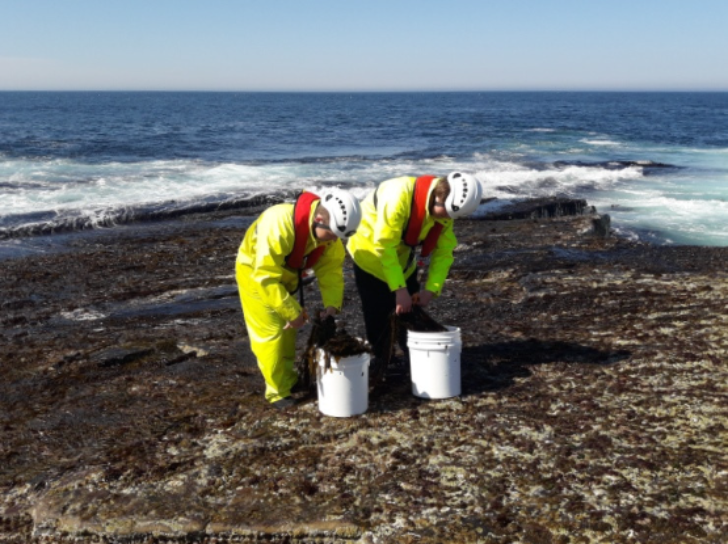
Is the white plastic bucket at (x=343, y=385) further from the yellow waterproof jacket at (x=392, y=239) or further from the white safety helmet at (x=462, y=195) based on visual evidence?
the white safety helmet at (x=462, y=195)

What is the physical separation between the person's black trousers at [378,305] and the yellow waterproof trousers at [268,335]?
2.41 ft

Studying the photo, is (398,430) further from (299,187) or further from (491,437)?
(299,187)

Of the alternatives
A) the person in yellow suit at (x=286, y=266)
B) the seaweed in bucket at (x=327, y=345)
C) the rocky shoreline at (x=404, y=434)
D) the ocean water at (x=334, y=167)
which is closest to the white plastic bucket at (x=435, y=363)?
the rocky shoreline at (x=404, y=434)

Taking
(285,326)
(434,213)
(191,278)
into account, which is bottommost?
(191,278)

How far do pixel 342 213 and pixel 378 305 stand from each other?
1414mm

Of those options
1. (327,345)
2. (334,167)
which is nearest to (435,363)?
(327,345)

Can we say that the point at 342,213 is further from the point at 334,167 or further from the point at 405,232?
the point at 334,167

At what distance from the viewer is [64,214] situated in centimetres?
1638

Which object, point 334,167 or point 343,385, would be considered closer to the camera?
point 343,385

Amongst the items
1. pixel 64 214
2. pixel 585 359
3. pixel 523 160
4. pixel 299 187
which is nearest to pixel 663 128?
pixel 523 160

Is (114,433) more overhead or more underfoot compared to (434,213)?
more underfoot

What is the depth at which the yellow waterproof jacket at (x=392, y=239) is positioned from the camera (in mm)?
4844

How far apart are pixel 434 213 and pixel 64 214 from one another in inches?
538

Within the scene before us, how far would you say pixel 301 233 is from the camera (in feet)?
15.0
